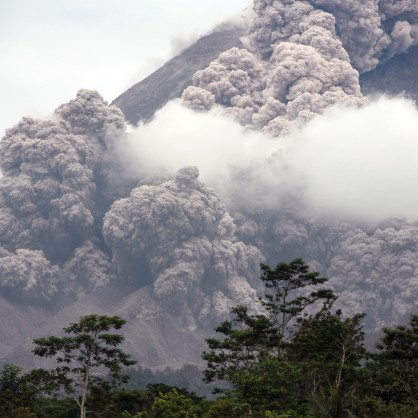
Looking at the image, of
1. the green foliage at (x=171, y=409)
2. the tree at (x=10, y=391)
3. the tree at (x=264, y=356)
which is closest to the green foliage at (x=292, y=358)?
the tree at (x=264, y=356)

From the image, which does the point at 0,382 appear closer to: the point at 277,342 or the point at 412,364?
the point at 277,342

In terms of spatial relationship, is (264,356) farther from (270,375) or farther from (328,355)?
(270,375)

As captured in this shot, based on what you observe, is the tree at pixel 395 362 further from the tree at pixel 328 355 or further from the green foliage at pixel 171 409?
the green foliage at pixel 171 409

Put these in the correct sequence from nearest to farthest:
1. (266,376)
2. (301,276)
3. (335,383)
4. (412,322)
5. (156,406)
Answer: (156,406), (266,376), (335,383), (412,322), (301,276)

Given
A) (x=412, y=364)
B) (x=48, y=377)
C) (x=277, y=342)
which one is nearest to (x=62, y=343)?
(x=48, y=377)

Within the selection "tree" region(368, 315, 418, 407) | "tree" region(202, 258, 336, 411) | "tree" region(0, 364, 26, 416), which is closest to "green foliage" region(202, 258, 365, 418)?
"tree" region(202, 258, 336, 411)

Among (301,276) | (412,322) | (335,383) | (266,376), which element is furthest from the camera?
(301,276)

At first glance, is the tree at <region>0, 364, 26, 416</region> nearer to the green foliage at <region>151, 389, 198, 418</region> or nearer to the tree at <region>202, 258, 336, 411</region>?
the tree at <region>202, 258, 336, 411</region>

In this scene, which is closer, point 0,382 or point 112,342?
point 112,342

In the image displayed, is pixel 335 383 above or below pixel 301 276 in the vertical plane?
below
